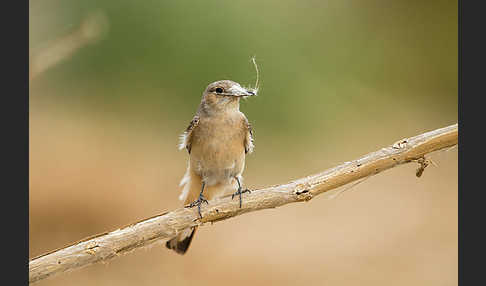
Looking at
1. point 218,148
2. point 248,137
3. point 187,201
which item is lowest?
point 187,201

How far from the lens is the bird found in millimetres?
2285

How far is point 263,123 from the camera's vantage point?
4.30m

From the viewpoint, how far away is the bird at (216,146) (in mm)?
2285

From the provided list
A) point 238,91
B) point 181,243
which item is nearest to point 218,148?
point 238,91

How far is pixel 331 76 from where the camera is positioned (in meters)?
4.29

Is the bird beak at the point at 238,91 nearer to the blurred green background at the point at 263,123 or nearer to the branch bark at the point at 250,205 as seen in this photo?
the branch bark at the point at 250,205

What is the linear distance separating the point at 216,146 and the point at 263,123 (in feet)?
6.69

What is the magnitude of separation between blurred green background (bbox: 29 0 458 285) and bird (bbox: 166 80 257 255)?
1.18 m

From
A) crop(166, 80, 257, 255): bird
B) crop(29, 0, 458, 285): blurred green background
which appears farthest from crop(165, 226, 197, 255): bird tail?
crop(29, 0, 458, 285): blurred green background

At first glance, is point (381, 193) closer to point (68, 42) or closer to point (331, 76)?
point (331, 76)

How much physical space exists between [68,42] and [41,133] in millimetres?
2762

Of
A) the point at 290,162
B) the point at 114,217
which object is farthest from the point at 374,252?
the point at 114,217

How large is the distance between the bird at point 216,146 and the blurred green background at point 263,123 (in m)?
1.18

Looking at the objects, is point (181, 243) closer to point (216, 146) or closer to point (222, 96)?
Answer: point (216, 146)
